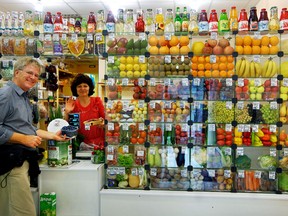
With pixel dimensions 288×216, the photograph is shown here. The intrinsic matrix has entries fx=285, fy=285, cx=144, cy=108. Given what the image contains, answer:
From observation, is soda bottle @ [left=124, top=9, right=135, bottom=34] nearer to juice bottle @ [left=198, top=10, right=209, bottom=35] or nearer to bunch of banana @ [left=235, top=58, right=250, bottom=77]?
juice bottle @ [left=198, top=10, right=209, bottom=35]

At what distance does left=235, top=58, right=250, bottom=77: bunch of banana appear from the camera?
271 cm

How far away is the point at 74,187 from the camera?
2.73 meters

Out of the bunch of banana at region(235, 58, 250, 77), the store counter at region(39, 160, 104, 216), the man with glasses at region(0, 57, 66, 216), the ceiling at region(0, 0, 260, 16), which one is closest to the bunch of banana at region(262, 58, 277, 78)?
the bunch of banana at region(235, 58, 250, 77)

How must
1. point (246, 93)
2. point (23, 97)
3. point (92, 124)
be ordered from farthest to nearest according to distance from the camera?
point (92, 124) → point (246, 93) → point (23, 97)

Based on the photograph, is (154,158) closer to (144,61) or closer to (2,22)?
(144,61)

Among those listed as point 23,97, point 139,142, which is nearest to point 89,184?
point 139,142

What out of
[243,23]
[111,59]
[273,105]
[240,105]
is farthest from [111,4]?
[273,105]

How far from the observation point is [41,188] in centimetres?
274

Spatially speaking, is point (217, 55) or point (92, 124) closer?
point (217, 55)

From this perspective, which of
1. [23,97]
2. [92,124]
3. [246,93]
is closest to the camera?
[23,97]

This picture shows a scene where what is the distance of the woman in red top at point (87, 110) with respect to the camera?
10.8 ft

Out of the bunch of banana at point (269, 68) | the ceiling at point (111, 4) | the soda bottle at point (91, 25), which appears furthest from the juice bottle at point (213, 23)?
the ceiling at point (111, 4)

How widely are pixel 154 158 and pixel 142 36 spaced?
121 centimetres

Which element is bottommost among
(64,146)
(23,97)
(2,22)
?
(64,146)
